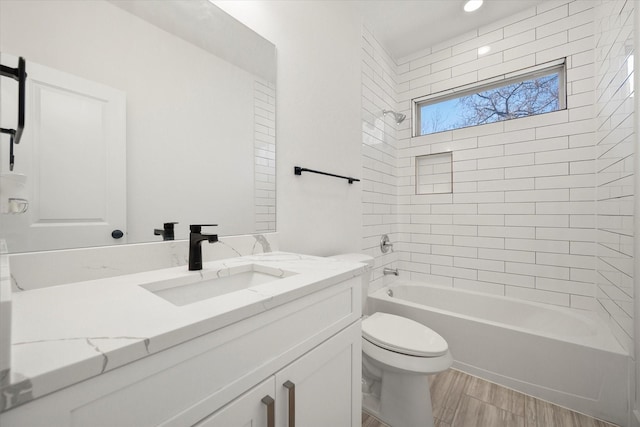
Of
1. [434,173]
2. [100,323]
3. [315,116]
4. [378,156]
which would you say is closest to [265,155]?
[315,116]

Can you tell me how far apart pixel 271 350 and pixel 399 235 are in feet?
7.63

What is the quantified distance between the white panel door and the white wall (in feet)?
2.39

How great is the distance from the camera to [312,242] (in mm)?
1688

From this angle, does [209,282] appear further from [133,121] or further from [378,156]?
[378,156]

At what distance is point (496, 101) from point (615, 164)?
1045mm

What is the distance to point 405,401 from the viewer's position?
139 cm

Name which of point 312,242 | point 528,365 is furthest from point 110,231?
point 528,365

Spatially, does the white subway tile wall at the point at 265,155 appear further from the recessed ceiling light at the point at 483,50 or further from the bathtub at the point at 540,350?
the recessed ceiling light at the point at 483,50

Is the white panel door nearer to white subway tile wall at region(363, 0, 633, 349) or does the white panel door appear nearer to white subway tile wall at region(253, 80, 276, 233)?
white subway tile wall at region(253, 80, 276, 233)

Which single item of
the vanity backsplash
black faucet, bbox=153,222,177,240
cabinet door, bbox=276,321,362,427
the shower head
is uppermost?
the shower head

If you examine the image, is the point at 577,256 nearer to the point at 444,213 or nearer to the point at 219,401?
the point at 444,213

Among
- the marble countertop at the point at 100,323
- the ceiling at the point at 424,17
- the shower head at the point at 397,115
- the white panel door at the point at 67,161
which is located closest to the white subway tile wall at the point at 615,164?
the ceiling at the point at 424,17

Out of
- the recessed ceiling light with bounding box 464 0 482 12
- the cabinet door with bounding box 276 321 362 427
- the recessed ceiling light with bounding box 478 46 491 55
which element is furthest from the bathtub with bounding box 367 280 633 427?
the recessed ceiling light with bounding box 464 0 482 12

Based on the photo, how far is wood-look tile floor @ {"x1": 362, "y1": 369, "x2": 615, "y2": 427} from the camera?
1.44 meters
